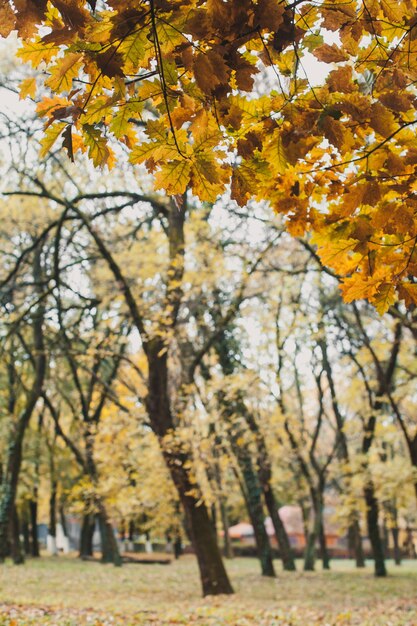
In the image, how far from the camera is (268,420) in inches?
658

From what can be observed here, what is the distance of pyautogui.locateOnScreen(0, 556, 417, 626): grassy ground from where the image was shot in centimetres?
713

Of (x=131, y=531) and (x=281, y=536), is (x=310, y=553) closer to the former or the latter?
(x=281, y=536)

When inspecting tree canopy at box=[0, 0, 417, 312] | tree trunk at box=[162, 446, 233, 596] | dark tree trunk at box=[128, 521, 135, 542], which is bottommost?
dark tree trunk at box=[128, 521, 135, 542]

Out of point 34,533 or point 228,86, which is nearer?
point 228,86

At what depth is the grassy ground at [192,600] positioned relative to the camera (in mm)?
7133

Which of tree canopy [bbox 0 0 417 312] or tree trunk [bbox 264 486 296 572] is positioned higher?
tree canopy [bbox 0 0 417 312]

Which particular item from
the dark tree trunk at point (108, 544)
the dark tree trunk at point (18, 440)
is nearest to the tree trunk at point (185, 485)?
the dark tree trunk at point (18, 440)

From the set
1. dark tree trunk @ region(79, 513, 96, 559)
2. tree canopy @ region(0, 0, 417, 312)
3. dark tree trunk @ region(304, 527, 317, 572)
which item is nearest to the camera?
tree canopy @ region(0, 0, 417, 312)

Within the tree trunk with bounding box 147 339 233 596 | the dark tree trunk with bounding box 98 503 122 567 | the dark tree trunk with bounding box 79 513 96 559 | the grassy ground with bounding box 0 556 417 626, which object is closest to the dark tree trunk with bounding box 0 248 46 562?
the grassy ground with bounding box 0 556 417 626

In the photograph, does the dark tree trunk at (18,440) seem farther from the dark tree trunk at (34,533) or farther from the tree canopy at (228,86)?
the tree canopy at (228,86)

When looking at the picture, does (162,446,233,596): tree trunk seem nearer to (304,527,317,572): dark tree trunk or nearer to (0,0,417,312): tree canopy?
(0,0,417,312): tree canopy

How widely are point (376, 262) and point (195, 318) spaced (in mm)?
12174

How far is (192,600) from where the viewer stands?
10727 mm

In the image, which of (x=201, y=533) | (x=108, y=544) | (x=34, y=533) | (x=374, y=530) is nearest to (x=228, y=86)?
(x=201, y=533)
